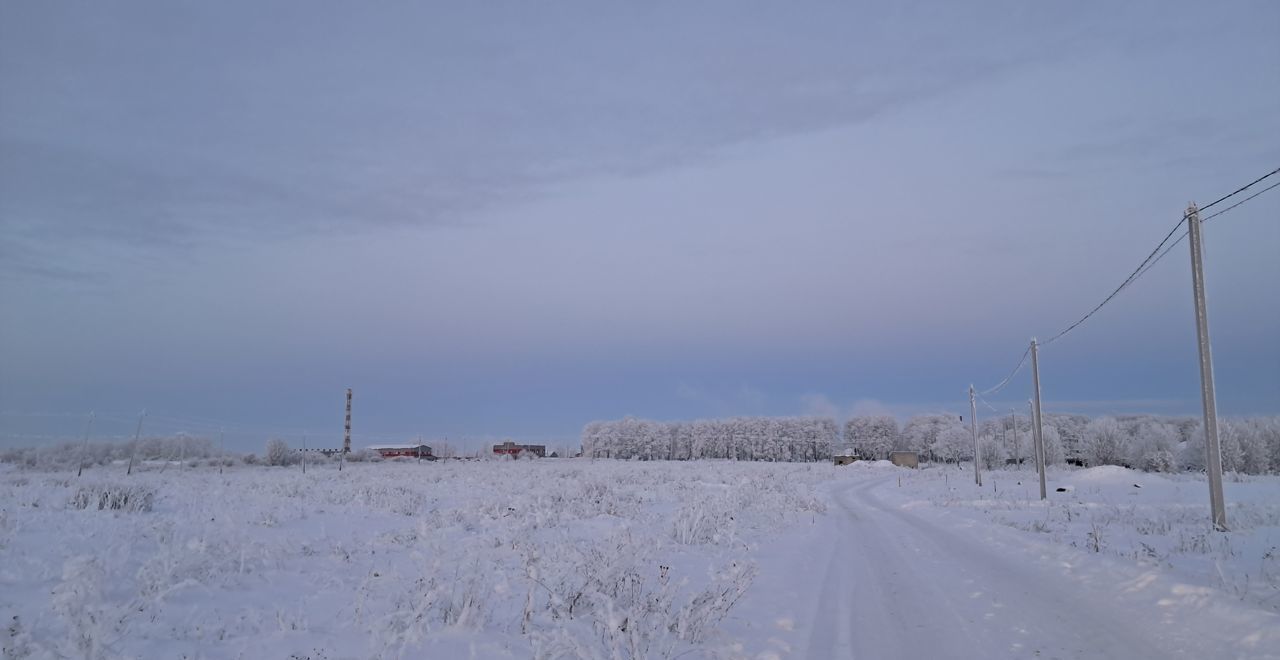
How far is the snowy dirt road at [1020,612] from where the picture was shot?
7082 mm

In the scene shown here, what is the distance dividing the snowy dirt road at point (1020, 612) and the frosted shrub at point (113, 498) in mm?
13848

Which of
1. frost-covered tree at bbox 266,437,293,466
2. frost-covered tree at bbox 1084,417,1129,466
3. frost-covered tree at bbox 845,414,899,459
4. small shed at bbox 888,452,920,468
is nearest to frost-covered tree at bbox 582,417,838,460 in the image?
frost-covered tree at bbox 845,414,899,459

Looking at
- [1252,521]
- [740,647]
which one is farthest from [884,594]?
[1252,521]

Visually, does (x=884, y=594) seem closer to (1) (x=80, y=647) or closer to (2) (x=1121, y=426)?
(1) (x=80, y=647)

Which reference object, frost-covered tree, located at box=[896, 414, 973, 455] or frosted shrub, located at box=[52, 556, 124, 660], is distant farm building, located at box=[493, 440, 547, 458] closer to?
frost-covered tree, located at box=[896, 414, 973, 455]

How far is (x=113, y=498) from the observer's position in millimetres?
14570

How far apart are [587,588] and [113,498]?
12.0 meters

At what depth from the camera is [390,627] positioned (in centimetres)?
650

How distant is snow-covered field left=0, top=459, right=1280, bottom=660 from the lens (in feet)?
21.5

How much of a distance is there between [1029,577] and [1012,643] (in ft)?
15.4

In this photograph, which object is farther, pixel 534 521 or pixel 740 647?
pixel 534 521

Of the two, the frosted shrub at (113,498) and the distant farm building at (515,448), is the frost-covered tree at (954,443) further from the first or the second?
the frosted shrub at (113,498)

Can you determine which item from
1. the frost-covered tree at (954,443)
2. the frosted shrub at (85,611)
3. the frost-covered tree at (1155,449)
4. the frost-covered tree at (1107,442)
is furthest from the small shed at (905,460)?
the frosted shrub at (85,611)

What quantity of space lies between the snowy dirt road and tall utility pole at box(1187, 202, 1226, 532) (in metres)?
3.70
